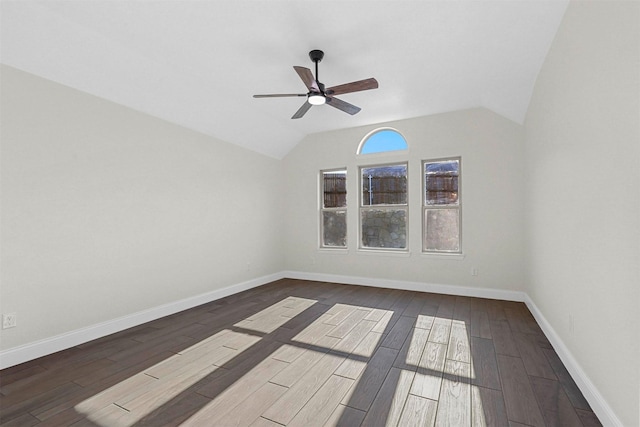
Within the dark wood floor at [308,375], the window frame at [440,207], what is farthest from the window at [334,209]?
the dark wood floor at [308,375]

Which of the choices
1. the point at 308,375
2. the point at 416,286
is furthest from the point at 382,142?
the point at 308,375

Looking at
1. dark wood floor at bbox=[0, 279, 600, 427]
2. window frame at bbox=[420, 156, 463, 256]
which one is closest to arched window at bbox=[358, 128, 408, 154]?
window frame at bbox=[420, 156, 463, 256]

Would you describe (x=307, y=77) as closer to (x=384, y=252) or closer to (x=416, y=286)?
(x=384, y=252)

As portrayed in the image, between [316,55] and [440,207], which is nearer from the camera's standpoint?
[316,55]

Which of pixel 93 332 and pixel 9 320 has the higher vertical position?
pixel 9 320

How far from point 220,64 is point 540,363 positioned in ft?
13.7

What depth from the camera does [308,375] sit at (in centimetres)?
234

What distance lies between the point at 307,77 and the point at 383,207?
9.88 ft

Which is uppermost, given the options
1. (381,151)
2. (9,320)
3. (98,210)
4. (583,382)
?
(381,151)

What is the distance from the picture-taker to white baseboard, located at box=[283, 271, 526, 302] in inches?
167

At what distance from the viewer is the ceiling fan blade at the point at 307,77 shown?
8.71 feet

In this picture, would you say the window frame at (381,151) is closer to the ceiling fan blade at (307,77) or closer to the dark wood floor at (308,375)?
the ceiling fan blade at (307,77)

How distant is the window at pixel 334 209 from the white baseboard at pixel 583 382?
3.30m

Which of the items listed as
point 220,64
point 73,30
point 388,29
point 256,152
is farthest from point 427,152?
point 73,30
